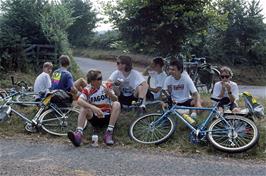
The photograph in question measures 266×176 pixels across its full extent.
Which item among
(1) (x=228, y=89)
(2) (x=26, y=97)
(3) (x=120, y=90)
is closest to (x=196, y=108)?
(1) (x=228, y=89)

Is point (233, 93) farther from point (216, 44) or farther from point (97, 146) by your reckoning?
point (216, 44)

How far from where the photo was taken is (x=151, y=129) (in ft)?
24.5

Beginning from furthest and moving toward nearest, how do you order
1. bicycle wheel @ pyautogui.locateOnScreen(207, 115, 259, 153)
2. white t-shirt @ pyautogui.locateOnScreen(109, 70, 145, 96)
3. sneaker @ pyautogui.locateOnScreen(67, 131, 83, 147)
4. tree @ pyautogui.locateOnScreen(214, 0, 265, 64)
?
1. tree @ pyautogui.locateOnScreen(214, 0, 265, 64)
2. white t-shirt @ pyautogui.locateOnScreen(109, 70, 145, 96)
3. sneaker @ pyautogui.locateOnScreen(67, 131, 83, 147)
4. bicycle wheel @ pyautogui.locateOnScreen(207, 115, 259, 153)

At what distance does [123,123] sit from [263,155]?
2.59m

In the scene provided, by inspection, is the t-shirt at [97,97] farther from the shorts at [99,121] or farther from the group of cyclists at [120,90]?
the shorts at [99,121]

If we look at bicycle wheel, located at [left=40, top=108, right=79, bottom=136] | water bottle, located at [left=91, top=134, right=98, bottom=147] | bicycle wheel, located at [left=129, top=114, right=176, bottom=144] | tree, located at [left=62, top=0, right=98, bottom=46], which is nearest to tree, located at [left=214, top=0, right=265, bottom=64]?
tree, located at [left=62, top=0, right=98, bottom=46]

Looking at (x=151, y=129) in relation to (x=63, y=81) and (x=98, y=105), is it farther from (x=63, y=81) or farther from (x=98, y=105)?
(x=63, y=81)

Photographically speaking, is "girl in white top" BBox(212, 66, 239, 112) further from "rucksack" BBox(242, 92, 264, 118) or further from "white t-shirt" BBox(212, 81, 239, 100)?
"rucksack" BBox(242, 92, 264, 118)

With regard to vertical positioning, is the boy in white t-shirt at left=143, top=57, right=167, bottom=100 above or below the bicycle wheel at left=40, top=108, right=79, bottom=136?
above

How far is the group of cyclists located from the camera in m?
7.45

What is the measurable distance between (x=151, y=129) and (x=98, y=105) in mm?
968

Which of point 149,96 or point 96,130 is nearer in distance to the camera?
point 96,130

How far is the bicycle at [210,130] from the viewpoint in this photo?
6809 millimetres

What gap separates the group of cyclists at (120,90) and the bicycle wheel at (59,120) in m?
0.35
